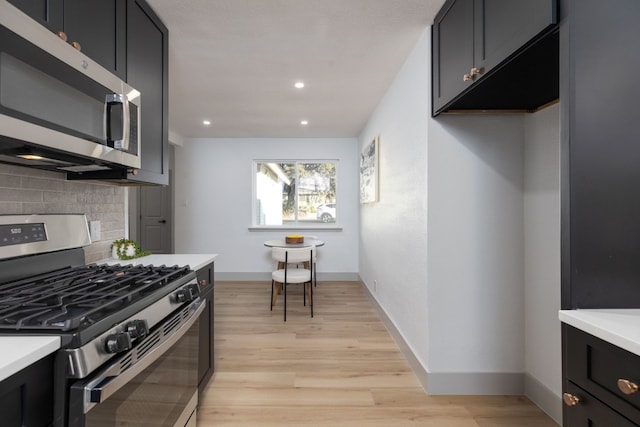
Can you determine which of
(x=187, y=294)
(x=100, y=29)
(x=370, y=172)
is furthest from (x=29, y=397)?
(x=370, y=172)

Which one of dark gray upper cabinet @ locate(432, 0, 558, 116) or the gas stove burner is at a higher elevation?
dark gray upper cabinet @ locate(432, 0, 558, 116)

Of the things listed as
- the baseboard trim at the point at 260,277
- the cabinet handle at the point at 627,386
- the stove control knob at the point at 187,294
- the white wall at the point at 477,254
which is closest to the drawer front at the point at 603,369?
the cabinet handle at the point at 627,386

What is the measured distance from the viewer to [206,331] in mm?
1971

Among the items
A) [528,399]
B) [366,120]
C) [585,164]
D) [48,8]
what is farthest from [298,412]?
[366,120]

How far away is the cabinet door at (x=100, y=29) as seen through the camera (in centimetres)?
124

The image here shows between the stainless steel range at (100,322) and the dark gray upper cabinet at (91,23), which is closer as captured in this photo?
the stainless steel range at (100,322)

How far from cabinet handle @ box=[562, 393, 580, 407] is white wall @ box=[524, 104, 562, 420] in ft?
3.28

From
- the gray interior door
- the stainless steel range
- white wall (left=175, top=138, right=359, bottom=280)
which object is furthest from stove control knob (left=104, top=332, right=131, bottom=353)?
the gray interior door

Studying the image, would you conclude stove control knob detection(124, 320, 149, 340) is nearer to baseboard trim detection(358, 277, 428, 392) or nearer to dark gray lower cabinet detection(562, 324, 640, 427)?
dark gray lower cabinet detection(562, 324, 640, 427)

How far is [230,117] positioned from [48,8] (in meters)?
2.96

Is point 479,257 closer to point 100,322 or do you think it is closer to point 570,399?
point 570,399

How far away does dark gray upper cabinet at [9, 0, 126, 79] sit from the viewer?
110cm

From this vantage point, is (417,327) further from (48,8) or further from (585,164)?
(48,8)

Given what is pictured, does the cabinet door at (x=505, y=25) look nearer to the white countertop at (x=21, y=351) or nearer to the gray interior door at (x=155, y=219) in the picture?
the white countertop at (x=21, y=351)
